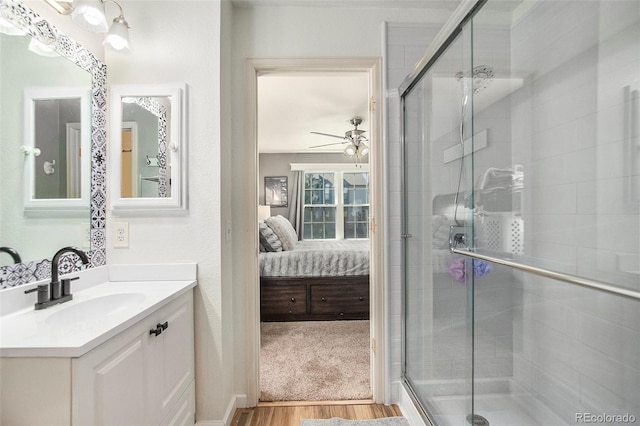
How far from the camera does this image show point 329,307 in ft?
9.95

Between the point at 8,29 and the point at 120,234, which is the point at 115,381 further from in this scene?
the point at 8,29

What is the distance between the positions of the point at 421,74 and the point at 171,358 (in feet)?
6.30

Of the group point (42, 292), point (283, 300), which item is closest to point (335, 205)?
point (283, 300)

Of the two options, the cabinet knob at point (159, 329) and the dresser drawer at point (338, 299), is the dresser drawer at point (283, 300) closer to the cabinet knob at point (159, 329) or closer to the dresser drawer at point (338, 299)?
the dresser drawer at point (338, 299)

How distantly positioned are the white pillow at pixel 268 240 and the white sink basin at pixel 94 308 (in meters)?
2.09

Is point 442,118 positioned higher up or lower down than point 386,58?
lower down

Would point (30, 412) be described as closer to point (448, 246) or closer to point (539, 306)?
point (448, 246)

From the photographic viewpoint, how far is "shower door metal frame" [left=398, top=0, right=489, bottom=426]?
3.78 feet

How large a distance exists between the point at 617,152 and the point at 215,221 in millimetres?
1822

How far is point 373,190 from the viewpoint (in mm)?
1730

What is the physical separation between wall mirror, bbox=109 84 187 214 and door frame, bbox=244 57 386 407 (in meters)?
0.39

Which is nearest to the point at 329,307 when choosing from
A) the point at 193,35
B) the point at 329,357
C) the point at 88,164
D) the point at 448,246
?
the point at 329,357

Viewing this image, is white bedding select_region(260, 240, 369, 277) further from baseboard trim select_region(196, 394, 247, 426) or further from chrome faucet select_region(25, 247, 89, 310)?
chrome faucet select_region(25, 247, 89, 310)

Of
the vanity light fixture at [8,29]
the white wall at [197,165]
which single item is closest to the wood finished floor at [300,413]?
the white wall at [197,165]
